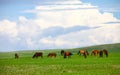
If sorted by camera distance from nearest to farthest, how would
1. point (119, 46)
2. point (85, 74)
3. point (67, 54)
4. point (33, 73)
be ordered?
point (85, 74)
point (33, 73)
point (67, 54)
point (119, 46)

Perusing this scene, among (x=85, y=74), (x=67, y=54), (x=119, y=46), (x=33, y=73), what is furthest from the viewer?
(x=119, y=46)

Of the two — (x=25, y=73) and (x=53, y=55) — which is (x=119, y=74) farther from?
(x=53, y=55)

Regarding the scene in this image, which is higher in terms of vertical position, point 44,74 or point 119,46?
point 119,46

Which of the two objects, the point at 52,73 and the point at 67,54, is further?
the point at 67,54

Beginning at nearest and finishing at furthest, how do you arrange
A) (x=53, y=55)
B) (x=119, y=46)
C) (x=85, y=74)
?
1. (x=85, y=74)
2. (x=53, y=55)
3. (x=119, y=46)

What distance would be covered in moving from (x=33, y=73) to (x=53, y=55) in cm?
3508

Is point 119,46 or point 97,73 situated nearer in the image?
point 97,73

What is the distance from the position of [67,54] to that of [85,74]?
30.4 metres

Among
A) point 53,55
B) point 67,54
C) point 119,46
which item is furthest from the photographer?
point 119,46

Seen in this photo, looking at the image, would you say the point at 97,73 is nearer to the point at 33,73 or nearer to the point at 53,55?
the point at 33,73

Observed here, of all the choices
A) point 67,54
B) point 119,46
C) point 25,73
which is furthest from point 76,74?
point 119,46

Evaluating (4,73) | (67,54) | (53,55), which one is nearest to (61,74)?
(4,73)

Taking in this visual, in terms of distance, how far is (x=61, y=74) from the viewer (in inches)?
1181

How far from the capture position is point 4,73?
32.5 metres
